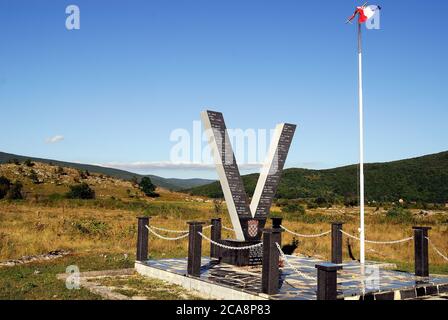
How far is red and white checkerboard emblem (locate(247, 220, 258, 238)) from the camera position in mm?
11609

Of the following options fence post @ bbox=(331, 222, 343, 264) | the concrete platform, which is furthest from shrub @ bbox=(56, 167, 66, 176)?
fence post @ bbox=(331, 222, 343, 264)

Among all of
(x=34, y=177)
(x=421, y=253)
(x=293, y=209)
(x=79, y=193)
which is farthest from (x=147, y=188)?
(x=421, y=253)

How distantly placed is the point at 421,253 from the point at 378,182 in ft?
177

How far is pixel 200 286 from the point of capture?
9336 millimetres

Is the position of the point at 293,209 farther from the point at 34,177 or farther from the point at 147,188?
the point at 34,177

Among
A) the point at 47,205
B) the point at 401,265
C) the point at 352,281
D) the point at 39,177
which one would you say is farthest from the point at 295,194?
the point at 352,281

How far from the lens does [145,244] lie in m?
12.2

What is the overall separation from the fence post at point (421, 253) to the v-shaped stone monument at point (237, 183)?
3.89m

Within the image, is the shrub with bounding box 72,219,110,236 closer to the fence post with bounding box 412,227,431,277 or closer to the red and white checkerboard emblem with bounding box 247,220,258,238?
the red and white checkerboard emblem with bounding box 247,220,258,238

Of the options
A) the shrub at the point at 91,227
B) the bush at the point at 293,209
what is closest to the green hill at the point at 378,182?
the bush at the point at 293,209

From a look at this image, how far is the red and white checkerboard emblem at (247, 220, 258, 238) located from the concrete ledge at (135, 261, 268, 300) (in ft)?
8.05
